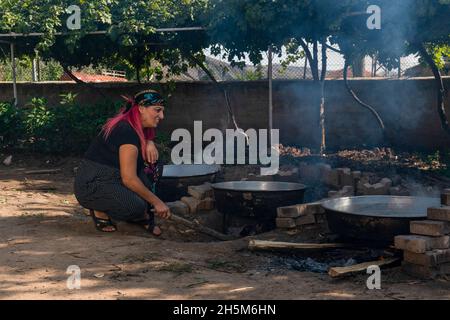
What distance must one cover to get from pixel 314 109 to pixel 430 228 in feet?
21.5

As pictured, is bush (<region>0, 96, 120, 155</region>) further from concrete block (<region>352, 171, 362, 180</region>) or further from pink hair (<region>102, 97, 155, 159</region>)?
pink hair (<region>102, 97, 155, 159</region>)

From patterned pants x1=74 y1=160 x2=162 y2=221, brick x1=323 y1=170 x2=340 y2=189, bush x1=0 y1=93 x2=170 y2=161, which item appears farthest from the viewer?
bush x1=0 y1=93 x2=170 y2=161

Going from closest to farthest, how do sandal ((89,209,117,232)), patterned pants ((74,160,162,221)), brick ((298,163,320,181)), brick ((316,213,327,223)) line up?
patterned pants ((74,160,162,221))
sandal ((89,209,117,232))
brick ((316,213,327,223))
brick ((298,163,320,181))

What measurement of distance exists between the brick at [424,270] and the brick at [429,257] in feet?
0.10

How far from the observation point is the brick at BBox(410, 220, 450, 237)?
4.55m

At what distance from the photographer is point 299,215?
6.06 m

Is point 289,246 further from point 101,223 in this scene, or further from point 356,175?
point 356,175

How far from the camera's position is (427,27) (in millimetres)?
8195

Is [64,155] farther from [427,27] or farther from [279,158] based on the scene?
[427,27]

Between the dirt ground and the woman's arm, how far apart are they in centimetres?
34

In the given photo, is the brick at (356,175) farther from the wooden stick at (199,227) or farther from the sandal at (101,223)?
the sandal at (101,223)

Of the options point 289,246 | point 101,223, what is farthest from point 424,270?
point 101,223

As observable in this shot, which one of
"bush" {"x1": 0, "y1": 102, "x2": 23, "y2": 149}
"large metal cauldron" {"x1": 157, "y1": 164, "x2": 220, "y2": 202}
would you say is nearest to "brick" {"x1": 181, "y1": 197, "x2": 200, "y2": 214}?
"large metal cauldron" {"x1": 157, "y1": 164, "x2": 220, "y2": 202}

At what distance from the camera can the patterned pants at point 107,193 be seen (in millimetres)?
5555
